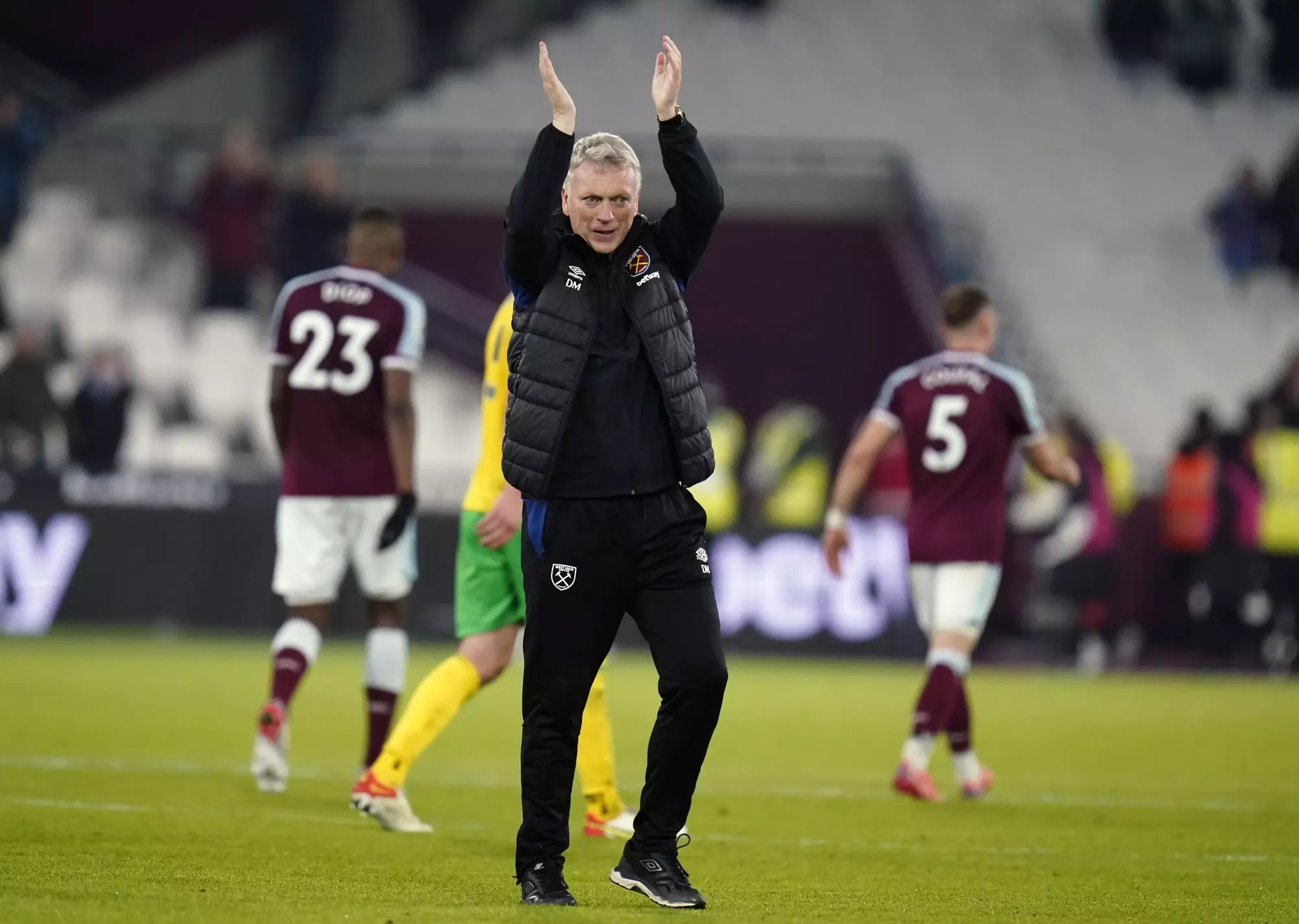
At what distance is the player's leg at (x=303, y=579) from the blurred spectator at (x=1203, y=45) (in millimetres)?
15951

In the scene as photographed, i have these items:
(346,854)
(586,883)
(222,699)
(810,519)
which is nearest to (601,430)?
(586,883)

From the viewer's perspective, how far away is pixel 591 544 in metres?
6.11

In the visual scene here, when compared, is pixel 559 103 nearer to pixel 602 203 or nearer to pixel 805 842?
pixel 602 203

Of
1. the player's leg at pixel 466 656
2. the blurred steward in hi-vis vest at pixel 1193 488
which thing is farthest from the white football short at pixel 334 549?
the blurred steward in hi-vis vest at pixel 1193 488

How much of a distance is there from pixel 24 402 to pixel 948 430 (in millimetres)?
13240

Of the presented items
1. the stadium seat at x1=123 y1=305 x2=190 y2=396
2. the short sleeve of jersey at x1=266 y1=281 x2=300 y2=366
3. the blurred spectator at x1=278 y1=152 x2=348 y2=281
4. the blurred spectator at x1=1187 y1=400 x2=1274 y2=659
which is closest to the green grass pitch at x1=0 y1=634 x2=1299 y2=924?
the short sleeve of jersey at x1=266 y1=281 x2=300 y2=366

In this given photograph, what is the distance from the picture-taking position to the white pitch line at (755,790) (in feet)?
32.0

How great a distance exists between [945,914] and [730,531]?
501 inches

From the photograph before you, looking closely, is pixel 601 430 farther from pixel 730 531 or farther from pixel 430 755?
pixel 730 531

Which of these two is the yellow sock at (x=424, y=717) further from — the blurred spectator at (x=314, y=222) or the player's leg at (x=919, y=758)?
the blurred spectator at (x=314, y=222)

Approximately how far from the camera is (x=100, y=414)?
2108 cm

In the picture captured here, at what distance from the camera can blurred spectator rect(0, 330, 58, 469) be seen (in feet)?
68.7

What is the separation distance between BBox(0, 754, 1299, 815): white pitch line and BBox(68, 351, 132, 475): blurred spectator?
11087 mm

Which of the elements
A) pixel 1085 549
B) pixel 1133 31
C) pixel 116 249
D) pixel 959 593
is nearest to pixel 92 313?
pixel 116 249
